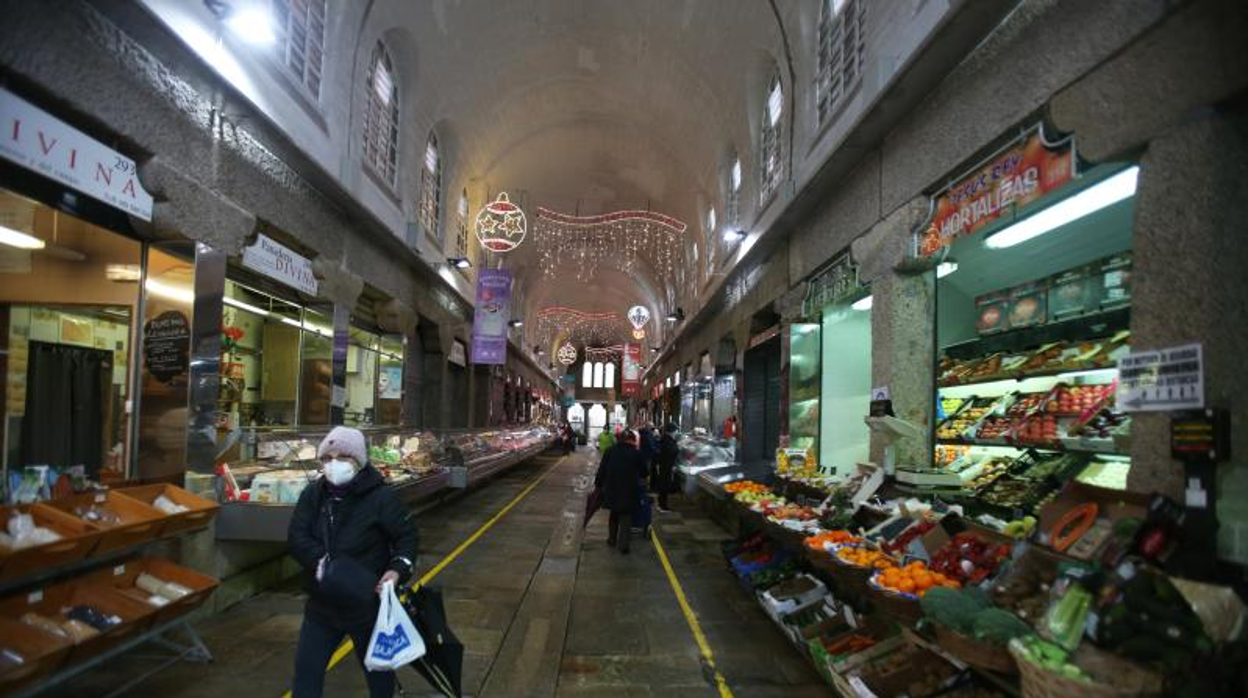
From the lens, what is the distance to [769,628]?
5.45 metres

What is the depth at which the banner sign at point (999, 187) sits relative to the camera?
157 inches

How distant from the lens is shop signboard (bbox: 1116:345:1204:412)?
2826 millimetres

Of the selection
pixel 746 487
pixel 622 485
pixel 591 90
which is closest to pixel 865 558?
pixel 746 487

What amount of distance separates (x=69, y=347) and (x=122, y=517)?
268 cm

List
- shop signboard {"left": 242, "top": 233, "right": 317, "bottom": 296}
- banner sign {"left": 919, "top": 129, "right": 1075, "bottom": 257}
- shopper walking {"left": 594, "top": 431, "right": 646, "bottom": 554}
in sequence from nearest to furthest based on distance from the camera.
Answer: banner sign {"left": 919, "top": 129, "right": 1075, "bottom": 257} < shop signboard {"left": 242, "top": 233, "right": 317, "bottom": 296} < shopper walking {"left": 594, "top": 431, "right": 646, "bottom": 554}

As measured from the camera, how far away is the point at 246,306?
28.4ft

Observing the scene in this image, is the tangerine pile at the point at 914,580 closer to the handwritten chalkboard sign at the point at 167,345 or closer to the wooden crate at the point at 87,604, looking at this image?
the wooden crate at the point at 87,604

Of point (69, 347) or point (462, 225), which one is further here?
point (462, 225)

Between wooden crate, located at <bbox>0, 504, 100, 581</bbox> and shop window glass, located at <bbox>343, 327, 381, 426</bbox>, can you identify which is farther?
shop window glass, located at <bbox>343, 327, 381, 426</bbox>

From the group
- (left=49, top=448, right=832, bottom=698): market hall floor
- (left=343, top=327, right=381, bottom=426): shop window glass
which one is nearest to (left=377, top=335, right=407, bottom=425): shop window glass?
(left=343, top=327, right=381, bottom=426): shop window glass

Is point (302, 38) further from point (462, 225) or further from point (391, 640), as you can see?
point (462, 225)

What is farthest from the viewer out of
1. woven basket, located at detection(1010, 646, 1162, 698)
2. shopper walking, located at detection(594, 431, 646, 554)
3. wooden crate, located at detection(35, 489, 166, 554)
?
shopper walking, located at detection(594, 431, 646, 554)

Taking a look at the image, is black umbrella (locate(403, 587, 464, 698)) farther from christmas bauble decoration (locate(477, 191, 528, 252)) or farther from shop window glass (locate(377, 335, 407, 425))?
christmas bauble decoration (locate(477, 191, 528, 252))

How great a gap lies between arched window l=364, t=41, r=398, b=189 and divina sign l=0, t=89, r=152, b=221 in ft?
16.6
